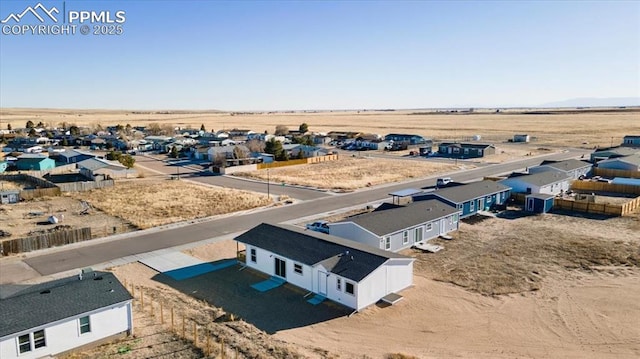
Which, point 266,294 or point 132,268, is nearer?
point 266,294

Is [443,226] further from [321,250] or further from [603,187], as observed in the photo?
[603,187]

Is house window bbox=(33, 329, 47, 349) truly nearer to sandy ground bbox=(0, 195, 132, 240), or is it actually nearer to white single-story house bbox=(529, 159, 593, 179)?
sandy ground bbox=(0, 195, 132, 240)

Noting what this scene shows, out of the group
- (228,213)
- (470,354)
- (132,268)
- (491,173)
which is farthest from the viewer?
(491,173)

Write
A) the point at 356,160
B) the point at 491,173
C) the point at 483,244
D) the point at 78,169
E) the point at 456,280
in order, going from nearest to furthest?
the point at 456,280
the point at 483,244
the point at 491,173
the point at 78,169
the point at 356,160

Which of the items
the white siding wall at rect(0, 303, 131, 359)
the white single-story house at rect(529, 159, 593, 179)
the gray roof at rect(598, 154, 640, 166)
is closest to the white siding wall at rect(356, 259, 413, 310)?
the white siding wall at rect(0, 303, 131, 359)

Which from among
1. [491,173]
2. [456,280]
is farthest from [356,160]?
[456,280]

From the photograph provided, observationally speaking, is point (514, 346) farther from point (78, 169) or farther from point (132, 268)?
point (78, 169)

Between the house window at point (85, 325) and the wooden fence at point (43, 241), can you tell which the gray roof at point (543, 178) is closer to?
the wooden fence at point (43, 241)
